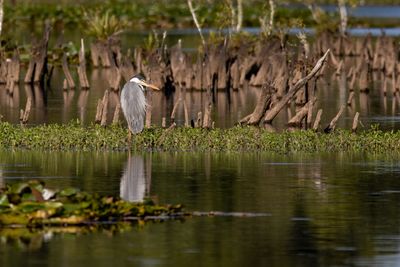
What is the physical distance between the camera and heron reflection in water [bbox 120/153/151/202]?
2020 cm

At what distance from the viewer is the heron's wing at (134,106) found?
26516mm

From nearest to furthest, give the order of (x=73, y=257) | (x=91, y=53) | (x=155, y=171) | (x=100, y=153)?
1. (x=73, y=257)
2. (x=155, y=171)
3. (x=100, y=153)
4. (x=91, y=53)

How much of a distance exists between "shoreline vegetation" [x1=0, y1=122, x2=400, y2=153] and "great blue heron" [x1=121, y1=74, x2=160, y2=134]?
0.21 metres

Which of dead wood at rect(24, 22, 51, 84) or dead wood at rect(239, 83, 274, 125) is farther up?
dead wood at rect(24, 22, 51, 84)

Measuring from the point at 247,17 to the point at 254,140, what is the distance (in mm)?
57171

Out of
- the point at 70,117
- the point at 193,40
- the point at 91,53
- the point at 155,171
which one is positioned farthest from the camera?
the point at 193,40

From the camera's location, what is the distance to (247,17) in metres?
83.1

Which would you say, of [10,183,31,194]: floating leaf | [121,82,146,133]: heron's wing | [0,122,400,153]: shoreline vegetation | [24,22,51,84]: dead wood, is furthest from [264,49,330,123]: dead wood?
[24,22,51,84]: dead wood

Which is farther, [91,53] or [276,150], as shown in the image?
[91,53]

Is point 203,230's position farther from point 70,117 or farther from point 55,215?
point 70,117

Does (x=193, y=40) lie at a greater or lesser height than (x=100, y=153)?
greater

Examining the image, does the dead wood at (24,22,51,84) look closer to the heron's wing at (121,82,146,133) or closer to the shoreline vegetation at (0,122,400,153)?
the heron's wing at (121,82,146,133)

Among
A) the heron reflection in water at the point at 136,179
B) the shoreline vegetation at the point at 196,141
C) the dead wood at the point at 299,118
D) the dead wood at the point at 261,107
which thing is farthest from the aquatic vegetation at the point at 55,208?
the dead wood at the point at 299,118

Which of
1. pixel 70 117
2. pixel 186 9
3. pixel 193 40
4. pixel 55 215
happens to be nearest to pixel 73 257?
pixel 55 215
